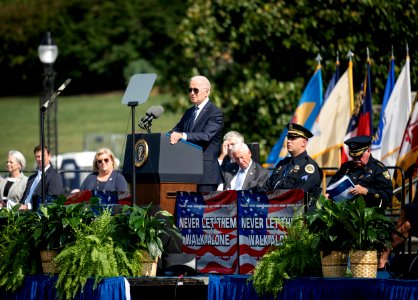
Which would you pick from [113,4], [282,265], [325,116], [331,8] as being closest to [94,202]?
[282,265]

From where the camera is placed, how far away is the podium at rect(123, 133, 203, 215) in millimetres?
12047

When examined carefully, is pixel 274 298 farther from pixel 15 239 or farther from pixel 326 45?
pixel 326 45

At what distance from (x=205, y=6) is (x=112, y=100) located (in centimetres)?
3107

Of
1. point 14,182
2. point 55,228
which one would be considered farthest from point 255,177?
point 14,182

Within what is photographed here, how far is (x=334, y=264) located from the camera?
10.6m

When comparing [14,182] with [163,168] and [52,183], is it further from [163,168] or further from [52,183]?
[163,168]

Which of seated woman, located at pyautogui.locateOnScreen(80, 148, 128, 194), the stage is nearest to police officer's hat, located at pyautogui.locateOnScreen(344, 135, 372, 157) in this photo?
the stage

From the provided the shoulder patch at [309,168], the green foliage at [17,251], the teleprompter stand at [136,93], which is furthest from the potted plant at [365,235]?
the green foliage at [17,251]

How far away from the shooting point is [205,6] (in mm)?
26688

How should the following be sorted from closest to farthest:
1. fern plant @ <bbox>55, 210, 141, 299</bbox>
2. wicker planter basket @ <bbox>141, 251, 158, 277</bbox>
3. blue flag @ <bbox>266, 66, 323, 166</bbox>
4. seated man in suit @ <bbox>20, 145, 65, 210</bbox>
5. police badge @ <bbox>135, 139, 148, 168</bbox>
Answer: fern plant @ <bbox>55, 210, 141, 299</bbox> < wicker planter basket @ <bbox>141, 251, 158, 277</bbox> < police badge @ <bbox>135, 139, 148, 168</bbox> < seated man in suit @ <bbox>20, 145, 65, 210</bbox> < blue flag @ <bbox>266, 66, 323, 166</bbox>

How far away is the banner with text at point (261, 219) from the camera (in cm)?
1149

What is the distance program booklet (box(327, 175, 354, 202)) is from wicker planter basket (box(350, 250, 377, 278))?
1363 mm

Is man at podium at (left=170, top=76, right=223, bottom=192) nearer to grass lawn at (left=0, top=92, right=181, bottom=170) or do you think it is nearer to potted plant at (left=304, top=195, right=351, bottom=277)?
potted plant at (left=304, top=195, right=351, bottom=277)

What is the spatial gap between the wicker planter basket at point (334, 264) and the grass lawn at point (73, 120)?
1200 inches
